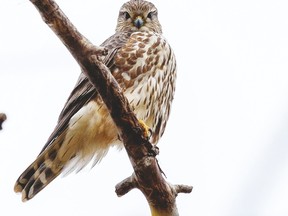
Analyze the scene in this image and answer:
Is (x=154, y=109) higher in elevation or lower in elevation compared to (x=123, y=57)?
lower

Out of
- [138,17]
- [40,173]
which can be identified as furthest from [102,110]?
[138,17]

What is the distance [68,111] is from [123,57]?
1.83 feet

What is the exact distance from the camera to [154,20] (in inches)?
239

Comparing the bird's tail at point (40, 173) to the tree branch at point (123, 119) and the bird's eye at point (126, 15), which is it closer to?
the tree branch at point (123, 119)

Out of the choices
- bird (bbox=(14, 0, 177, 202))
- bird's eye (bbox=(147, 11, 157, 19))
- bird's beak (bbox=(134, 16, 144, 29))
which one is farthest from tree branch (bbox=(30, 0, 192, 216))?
bird's eye (bbox=(147, 11, 157, 19))

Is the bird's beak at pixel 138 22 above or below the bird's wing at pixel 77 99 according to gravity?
above

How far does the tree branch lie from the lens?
3068mm

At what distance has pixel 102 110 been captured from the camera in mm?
4859

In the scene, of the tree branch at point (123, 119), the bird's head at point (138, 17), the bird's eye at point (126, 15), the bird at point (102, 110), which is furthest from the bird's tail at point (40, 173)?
the bird's eye at point (126, 15)

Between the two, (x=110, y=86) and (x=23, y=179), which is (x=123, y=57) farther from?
(x=110, y=86)

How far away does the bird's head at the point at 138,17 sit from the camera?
5926 mm

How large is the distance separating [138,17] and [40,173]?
1.91 meters

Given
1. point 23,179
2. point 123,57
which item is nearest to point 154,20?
point 123,57

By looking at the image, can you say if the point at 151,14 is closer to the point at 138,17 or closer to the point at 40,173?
the point at 138,17
